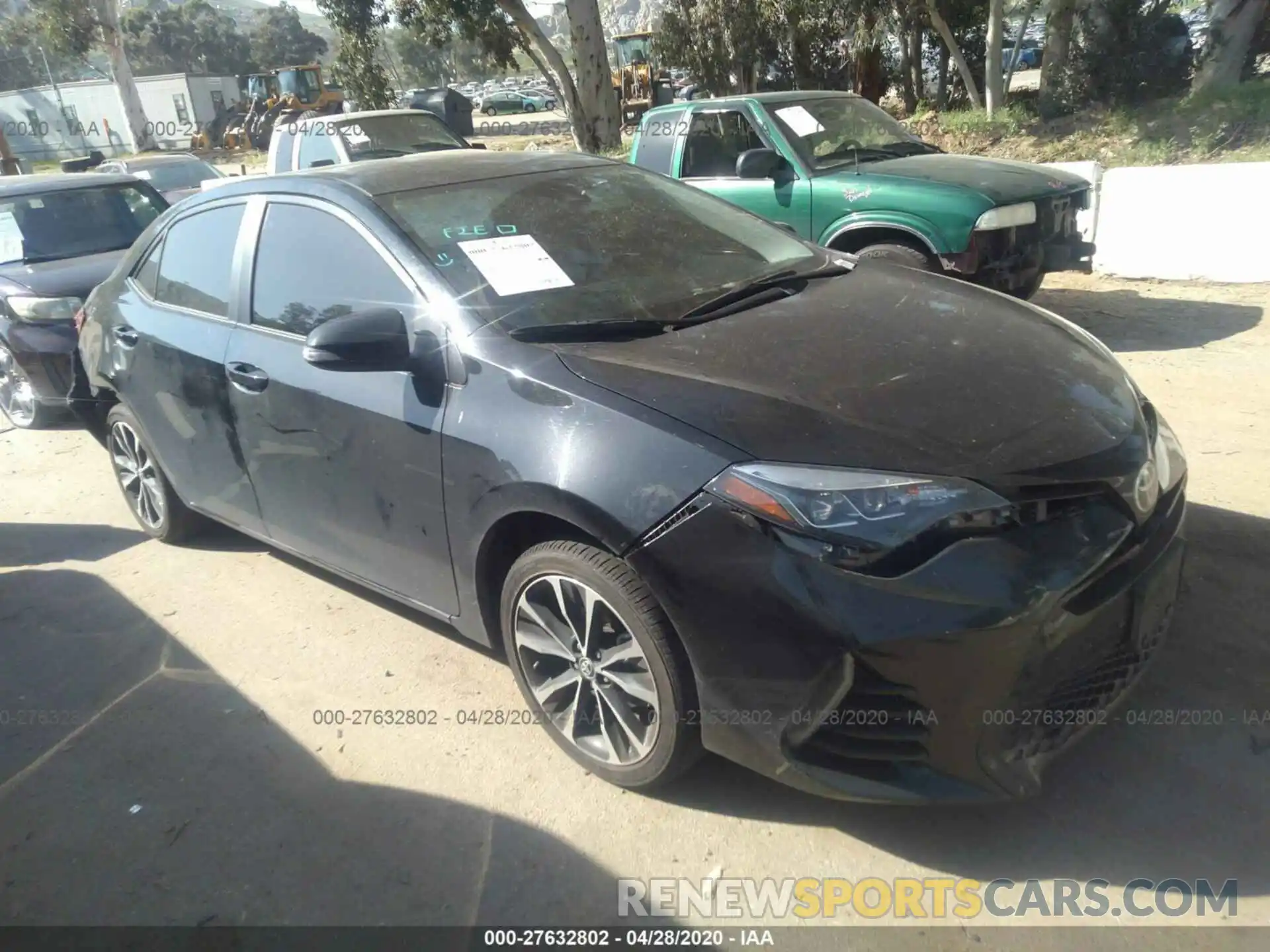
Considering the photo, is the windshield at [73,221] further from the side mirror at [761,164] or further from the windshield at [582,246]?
the windshield at [582,246]

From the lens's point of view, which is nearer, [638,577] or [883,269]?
[638,577]

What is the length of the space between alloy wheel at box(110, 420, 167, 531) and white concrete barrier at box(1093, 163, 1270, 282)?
24.0 ft

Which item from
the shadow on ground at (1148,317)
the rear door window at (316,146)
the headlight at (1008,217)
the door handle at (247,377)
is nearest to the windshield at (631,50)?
the rear door window at (316,146)

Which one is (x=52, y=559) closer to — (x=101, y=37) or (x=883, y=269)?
(x=883, y=269)

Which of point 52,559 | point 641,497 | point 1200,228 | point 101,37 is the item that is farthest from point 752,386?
point 101,37

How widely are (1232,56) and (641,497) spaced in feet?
41.8

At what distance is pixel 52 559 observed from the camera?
16.3 feet

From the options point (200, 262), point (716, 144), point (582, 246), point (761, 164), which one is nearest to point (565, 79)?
point (716, 144)

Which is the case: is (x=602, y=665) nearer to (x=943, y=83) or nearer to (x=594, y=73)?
(x=594, y=73)

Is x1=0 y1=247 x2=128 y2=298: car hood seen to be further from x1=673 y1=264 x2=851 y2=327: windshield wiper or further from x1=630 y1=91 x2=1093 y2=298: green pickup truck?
x1=673 y1=264 x2=851 y2=327: windshield wiper

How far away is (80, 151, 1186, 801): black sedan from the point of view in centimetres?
231

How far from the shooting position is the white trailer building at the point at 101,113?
131ft

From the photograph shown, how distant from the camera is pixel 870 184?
6.77 m

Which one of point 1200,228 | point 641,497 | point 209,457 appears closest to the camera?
point 641,497
